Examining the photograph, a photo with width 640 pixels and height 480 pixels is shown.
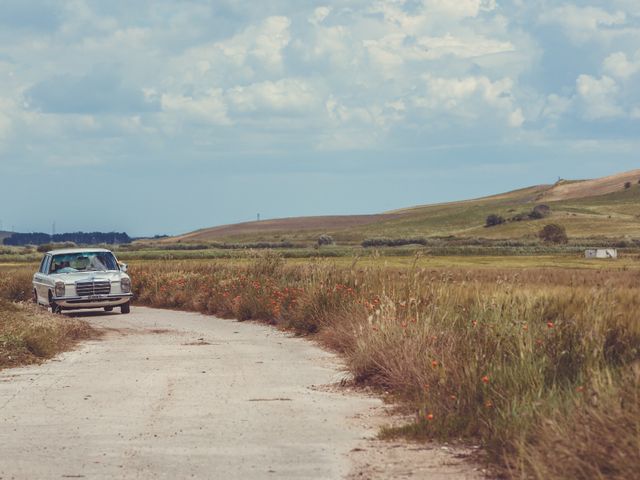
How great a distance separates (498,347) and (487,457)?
119 inches

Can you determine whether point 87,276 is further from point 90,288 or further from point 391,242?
point 391,242

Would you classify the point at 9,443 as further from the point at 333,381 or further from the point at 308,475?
the point at 333,381

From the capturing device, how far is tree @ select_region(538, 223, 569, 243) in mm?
124312

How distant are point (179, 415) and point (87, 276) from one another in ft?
61.6

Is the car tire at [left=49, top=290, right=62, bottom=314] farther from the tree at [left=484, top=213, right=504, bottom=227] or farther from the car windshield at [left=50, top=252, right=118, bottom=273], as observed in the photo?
the tree at [left=484, top=213, right=504, bottom=227]

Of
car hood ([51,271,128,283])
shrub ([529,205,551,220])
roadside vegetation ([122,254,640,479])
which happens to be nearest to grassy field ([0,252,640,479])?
roadside vegetation ([122,254,640,479])

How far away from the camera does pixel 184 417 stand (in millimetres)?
10656

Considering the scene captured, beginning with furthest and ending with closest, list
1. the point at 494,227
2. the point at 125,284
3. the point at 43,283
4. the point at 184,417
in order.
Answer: the point at 494,227, the point at 43,283, the point at 125,284, the point at 184,417

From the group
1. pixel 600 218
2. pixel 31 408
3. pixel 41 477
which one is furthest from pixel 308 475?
pixel 600 218

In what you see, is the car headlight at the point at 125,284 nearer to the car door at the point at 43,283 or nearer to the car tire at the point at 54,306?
the car tire at the point at 54,306

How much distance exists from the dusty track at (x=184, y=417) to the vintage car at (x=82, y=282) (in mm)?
10630

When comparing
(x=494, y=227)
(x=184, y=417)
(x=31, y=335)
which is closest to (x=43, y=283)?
(x=31, y=335)

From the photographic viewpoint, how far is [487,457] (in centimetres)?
818

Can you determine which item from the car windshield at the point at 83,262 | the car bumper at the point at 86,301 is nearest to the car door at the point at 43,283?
the car windshield at the point at 83,262
